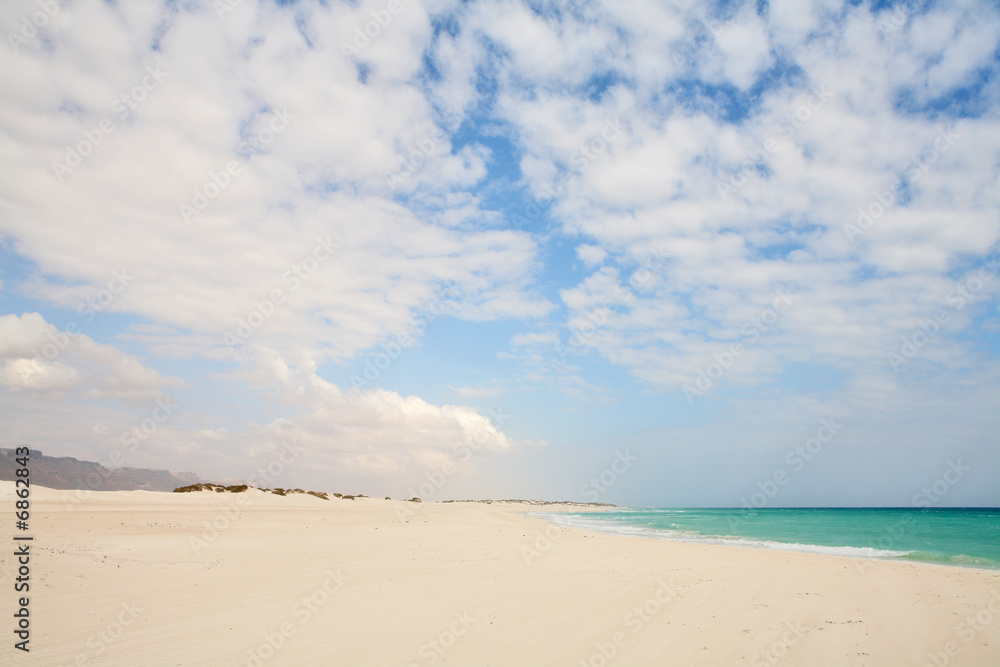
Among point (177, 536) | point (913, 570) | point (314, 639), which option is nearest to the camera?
point (314, 639)

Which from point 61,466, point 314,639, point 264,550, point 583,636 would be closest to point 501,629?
point 583,636

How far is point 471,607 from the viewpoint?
9.66m

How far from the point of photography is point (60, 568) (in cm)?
1125

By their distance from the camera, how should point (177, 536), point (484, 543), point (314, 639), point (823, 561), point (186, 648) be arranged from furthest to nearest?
point (484, 543) → point (177, 536) → point (823, 561) → point (314, 639) → point (186, 648)

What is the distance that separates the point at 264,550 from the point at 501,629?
34.0 ft

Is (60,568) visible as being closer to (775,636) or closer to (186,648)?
(186,648)

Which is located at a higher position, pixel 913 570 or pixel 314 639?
pixel 913 570

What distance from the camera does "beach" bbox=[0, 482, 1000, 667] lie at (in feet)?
24.0

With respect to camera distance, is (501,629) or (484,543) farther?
(484,543)

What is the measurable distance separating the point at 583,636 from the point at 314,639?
4315 millimetres

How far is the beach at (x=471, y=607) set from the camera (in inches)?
288

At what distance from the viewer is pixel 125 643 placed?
7.19 m

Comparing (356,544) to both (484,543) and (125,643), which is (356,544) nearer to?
(484,543)

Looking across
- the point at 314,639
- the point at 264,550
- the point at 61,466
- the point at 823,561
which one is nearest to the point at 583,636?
the point at 314,639
